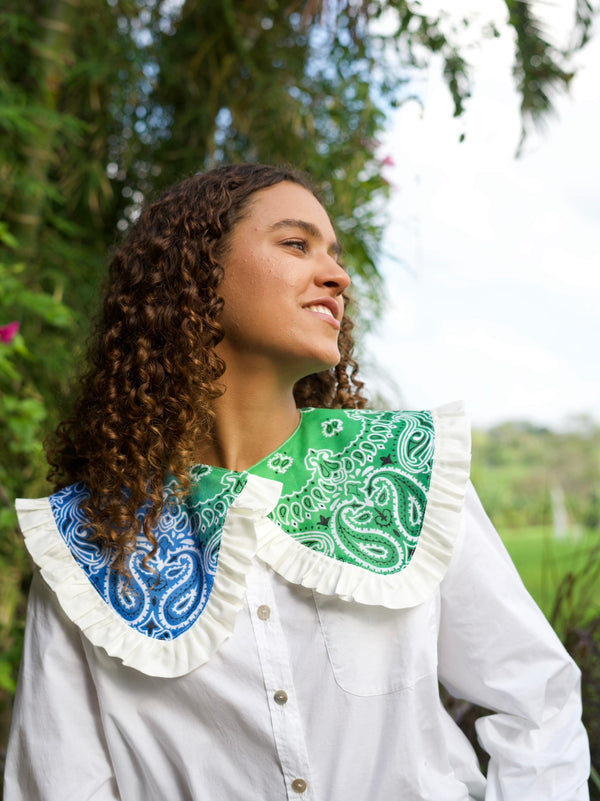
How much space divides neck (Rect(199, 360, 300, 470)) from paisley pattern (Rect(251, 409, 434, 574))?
0.11 ft

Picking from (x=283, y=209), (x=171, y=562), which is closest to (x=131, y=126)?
(x=283, y=209)

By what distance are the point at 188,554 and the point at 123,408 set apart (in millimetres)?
308

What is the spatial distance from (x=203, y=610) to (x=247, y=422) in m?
0.33

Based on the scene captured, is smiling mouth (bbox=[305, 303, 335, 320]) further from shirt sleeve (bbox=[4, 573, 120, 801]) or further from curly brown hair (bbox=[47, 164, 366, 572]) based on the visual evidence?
shirt sleeve (bbox=[4, 573, 120, 801])

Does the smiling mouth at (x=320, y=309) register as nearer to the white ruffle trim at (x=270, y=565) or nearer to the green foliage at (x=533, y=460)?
the white ruffle trim at (x=270, y=565)

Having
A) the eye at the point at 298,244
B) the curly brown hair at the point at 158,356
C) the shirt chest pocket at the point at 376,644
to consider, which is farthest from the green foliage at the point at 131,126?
the shirt chest pocket at the point at 376,644

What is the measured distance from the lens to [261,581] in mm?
1197

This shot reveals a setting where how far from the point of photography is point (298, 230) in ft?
4.27

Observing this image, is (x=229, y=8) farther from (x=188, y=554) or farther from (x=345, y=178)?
(x=188, y=554)

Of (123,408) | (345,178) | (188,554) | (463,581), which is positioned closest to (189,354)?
(123,408)

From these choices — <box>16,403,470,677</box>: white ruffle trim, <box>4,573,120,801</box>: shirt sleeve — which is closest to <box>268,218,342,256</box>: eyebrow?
<box>16,403,470,677</box>: white ruffle trim

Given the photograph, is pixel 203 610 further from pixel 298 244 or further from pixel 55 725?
pixel 298 244

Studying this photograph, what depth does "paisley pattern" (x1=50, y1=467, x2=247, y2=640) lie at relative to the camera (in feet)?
3.97

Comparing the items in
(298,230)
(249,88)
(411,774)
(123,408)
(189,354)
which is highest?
(249,88)
